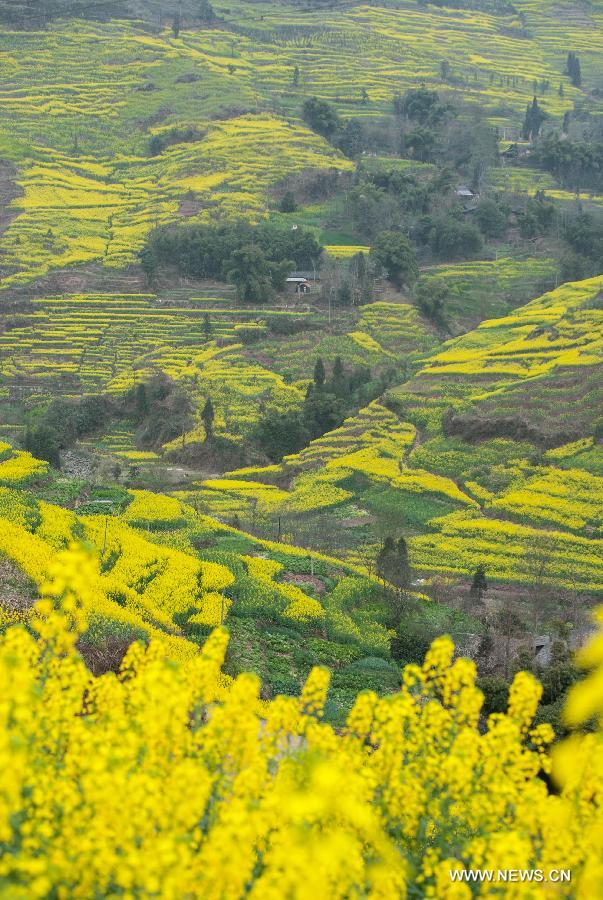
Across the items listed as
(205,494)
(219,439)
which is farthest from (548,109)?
(205,494)

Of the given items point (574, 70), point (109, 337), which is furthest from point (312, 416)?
point (574, 70)

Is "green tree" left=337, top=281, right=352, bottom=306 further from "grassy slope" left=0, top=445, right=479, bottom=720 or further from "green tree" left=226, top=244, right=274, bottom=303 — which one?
"grassy slope" left=0, top=445, right=479, bottom=720

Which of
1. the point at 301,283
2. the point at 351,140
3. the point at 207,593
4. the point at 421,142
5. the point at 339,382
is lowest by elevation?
the point at 301,283

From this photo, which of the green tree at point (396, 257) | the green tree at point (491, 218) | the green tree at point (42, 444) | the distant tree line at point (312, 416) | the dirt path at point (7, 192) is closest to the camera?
the green tree at point (42, 444)

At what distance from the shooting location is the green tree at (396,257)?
55406 mm

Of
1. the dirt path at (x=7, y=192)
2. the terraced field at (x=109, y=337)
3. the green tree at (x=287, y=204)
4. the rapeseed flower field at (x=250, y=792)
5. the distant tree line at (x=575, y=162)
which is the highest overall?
the rapeseed flower field at (x=250, y=792)

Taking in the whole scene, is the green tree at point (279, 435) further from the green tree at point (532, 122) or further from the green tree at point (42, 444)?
the green tree at point (532, 122)

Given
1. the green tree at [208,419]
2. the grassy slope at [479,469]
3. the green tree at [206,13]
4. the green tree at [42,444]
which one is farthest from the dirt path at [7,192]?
the green tree at [206,13]

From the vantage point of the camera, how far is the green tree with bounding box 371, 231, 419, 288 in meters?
55.4

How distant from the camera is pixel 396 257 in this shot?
55344 mm

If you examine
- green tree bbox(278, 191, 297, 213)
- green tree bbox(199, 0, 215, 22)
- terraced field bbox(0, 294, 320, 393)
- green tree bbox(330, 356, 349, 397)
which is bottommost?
terraced field bbox(0, 294, 320, 393)

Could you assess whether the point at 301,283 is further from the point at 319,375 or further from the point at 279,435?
the point at 279,435

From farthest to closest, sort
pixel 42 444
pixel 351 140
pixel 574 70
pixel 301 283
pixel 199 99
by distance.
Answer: pixel 574 70 → pixel 199 99 → pixel 351 140 → pixel 301 283 → pixel 42 444

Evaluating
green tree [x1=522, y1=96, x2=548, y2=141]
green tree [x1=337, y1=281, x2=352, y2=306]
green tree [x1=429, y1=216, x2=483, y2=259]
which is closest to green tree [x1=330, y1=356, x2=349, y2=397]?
green tree [x1=337, y1=281, x2=352, y2=306]
